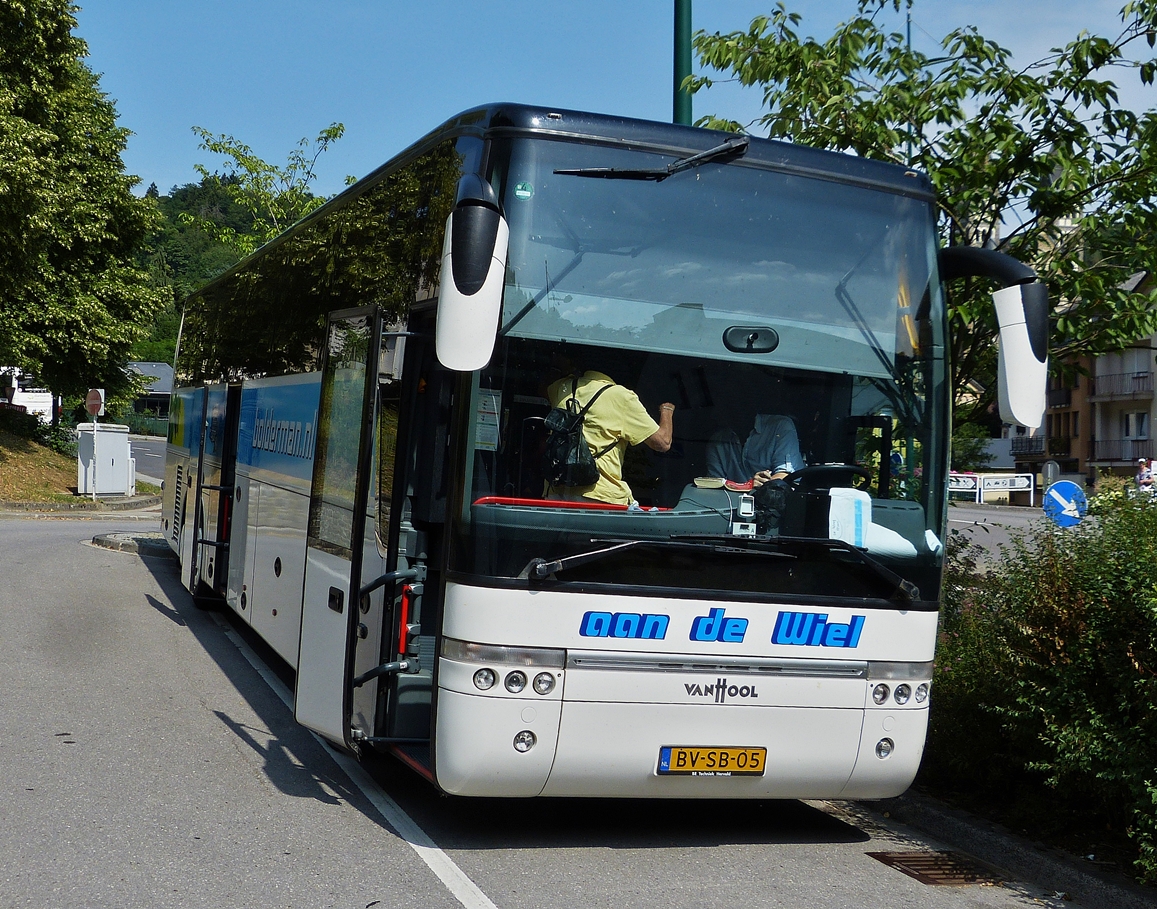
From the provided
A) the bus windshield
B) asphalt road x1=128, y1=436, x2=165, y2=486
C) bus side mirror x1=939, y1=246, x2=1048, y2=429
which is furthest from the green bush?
asphalt road x1=128, y1=436, x2=165, y2=486

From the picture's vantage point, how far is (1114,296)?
8578 millimetres

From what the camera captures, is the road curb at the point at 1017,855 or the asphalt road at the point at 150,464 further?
the asphalt road at the point at 150,464

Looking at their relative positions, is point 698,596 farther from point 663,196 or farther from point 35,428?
point 35,428

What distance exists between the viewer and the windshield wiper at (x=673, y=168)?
221 inches

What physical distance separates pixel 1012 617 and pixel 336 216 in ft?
15.9

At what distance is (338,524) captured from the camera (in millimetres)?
6691

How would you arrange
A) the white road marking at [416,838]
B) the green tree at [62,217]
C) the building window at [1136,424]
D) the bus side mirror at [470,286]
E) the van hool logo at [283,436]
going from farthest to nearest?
the building window at [1136,424]
the green tree at [62,217]
the van hool logo at [283,436]
the white road marking at [416,838]
the bus side mirror at [470,286]

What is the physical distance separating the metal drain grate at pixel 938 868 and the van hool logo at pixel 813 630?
114cm

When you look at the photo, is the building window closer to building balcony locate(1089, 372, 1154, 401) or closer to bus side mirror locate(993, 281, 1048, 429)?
building balcony locate(1089, 372, 1154, 401)

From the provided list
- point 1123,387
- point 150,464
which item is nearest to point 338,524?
point 150,464

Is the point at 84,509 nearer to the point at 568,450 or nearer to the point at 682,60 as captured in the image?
the point at 682,60

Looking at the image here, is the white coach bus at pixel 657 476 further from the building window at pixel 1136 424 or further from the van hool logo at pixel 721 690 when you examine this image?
the building window at pixel 1136 424

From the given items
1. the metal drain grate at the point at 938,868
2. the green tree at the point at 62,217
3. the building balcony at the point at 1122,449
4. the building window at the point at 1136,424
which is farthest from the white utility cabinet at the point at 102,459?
the building window at the point at 1136,424

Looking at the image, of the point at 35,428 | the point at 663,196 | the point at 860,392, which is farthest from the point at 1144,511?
the point at 35,428
